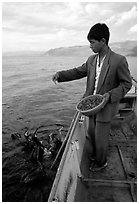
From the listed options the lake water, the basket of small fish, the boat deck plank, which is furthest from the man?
the lake water

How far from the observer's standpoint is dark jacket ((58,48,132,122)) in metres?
3.38

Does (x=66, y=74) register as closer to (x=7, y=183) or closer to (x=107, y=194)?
(x=107, y=194)

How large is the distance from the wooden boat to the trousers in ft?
0.84

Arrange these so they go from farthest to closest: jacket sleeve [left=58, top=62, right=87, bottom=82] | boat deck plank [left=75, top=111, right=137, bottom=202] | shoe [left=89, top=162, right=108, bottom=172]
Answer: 1. shoe [left=89, top=162, right=108, bottom=172]
2. jacket sleeve [left=58, top=62, right=87, bottom=82]
3. boat deck plank [left=75, top=111, right=137, bottom=202]

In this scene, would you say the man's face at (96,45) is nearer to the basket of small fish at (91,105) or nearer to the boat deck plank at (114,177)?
the basket of small fish at (91,105)

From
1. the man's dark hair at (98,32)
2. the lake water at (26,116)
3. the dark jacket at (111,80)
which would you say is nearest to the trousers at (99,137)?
the dark jacket at (111,80)

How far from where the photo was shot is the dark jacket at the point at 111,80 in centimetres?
338

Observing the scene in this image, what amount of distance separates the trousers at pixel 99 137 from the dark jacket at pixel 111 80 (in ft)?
0.54

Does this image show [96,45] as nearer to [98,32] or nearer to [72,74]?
[98,32]

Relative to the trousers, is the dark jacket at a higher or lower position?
higher

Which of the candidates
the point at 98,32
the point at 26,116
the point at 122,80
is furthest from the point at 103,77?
the point at 26,116

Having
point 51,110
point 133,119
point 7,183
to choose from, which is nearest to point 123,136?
point 133,119

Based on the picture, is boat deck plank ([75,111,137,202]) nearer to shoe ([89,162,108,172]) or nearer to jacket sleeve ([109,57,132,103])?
shoe ([89,162,108,172])

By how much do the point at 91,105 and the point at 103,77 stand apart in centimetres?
54
